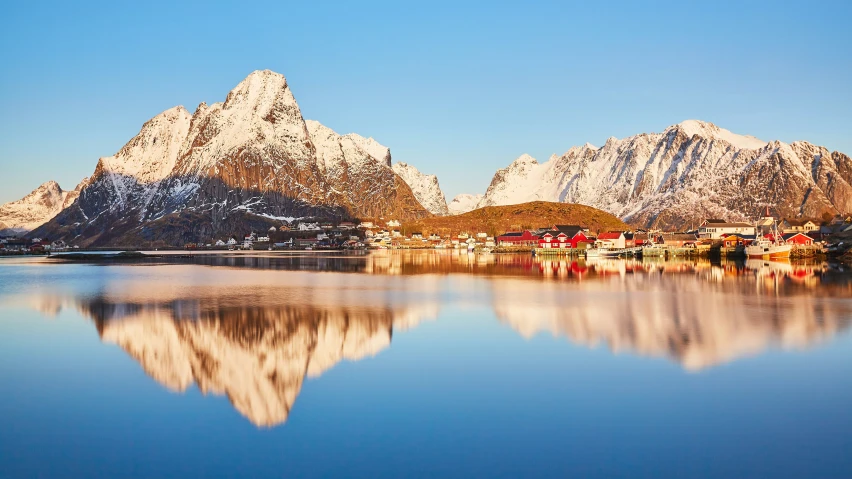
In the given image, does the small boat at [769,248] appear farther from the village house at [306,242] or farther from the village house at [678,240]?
the village house at [306,242]

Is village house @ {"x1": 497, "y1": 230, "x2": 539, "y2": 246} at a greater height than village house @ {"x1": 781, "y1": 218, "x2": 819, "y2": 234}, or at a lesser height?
lesser

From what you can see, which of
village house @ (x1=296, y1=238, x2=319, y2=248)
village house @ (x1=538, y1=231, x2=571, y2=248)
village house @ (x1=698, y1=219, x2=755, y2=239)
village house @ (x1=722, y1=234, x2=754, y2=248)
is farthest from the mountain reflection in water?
village house @ (x1=296, y1=238, x2=319, y2=248)

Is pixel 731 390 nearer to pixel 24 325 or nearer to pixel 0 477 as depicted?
pixel 0 477

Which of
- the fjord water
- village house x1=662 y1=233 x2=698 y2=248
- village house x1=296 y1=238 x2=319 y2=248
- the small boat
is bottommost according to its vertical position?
the fjord water

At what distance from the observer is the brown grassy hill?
16412 cm

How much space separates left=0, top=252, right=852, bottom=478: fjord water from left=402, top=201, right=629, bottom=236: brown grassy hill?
130m

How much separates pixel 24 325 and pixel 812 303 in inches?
1516

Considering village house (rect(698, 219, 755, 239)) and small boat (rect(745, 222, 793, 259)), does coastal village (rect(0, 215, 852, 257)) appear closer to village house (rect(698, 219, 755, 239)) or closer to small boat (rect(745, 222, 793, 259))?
village house (rect(698, 219, 755, 239))

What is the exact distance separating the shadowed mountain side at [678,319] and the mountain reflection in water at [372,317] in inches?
2.8

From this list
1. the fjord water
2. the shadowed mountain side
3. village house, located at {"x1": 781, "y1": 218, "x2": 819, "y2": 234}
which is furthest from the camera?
village house, located at {"x1": 781, "y1": 218, "x2": 819, "y2": 234}

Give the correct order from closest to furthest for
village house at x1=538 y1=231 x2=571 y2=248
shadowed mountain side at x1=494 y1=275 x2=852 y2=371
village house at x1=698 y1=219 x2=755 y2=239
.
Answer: shadowed mountain side at x1=494 y1=275 x2=852 y2=371 < village house at x1=538 y1=231 x2=571 y2=248 < village house at x1=698 y1=219 x2=755 y2=239

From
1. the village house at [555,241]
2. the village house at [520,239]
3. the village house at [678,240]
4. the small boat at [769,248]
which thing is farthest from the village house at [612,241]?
the small boat at [769,248]

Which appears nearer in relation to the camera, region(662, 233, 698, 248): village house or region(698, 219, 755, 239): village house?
region(662, 233, 698, 248): village house

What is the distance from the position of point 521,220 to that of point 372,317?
5780 inches
